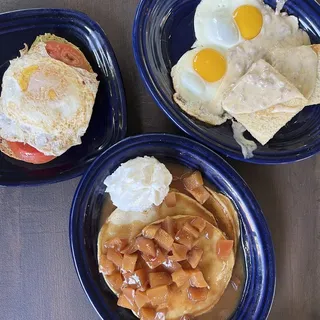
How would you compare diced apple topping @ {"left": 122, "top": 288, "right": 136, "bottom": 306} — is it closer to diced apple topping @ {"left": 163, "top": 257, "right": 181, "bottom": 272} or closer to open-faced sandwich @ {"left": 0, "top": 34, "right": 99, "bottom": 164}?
diced apple topping @ {"left": 163, "top": 257, "right": 181, "bottom": 272}

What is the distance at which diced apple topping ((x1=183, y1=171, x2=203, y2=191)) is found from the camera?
2469 millimetres

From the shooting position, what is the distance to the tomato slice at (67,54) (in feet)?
7.93

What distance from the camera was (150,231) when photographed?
230 centimetres

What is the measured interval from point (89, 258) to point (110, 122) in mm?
691

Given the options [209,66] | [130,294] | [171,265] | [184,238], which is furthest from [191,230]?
[209,66]

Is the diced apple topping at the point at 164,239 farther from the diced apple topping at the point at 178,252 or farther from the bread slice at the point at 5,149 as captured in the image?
the bread slice at the point at 5,149

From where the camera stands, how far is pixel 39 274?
262 cm

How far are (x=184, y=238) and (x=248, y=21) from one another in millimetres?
1109

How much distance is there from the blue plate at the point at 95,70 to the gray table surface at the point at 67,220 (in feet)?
0.50

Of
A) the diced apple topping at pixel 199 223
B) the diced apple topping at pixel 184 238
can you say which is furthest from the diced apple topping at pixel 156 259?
the diced apple topping at pixel 199 223

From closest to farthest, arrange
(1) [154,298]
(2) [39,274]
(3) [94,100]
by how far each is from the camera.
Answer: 1. (1) [154,298]
2. (3) [94,100]
3. (2) [39,274]

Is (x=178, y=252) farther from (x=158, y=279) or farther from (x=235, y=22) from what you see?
(x=235, y=22)

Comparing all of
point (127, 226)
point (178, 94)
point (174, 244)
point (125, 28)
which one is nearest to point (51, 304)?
point (127, 226)

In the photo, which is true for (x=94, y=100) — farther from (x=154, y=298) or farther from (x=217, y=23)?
(x=154, y=298)
